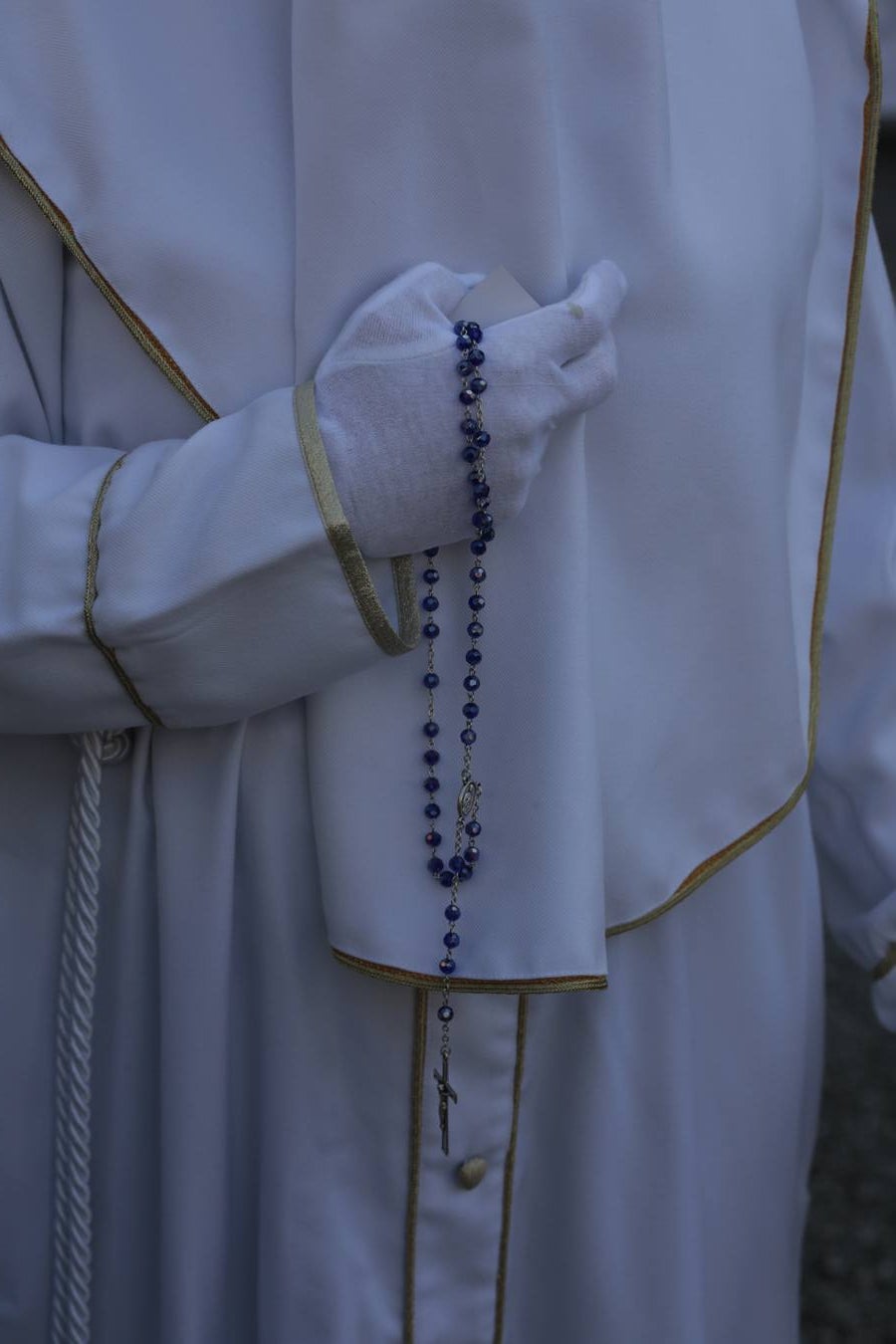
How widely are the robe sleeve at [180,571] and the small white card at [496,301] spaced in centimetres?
10

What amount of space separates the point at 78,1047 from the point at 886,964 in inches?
24.4

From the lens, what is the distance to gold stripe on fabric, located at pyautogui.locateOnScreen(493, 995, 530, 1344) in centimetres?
94

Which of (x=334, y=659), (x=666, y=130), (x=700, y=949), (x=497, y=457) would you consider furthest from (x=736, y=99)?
(x=700, y=949)

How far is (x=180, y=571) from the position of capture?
788 millimetres

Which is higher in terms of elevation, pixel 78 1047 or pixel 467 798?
pixel 467 798

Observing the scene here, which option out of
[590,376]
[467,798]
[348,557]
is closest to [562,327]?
[590,376]

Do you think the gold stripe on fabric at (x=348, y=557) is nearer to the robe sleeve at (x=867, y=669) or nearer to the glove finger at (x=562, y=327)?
the glove finger at (x=562, y=327)

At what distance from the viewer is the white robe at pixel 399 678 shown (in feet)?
2.65

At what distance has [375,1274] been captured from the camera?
967mm

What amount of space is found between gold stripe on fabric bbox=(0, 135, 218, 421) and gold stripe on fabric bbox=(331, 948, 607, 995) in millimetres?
338

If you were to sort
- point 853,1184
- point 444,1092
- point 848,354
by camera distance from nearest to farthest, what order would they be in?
point 444,1092 → point 848,354 → point 853,1184

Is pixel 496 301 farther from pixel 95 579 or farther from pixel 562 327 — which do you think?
pixel 95 579

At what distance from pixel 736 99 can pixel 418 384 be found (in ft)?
1.15

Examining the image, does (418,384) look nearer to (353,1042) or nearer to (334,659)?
(334,659)
